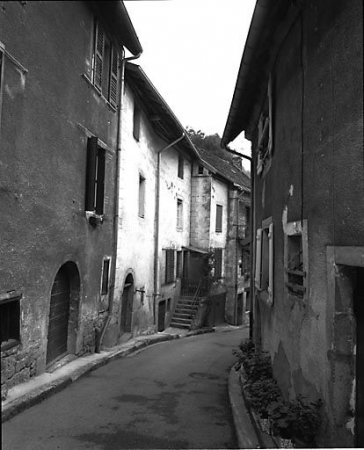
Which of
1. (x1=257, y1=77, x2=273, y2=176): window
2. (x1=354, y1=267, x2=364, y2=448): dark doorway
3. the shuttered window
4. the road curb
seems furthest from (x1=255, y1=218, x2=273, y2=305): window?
the shuttered window

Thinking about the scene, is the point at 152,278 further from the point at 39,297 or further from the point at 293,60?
the point at 293,60

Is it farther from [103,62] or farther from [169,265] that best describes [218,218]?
[103,62]

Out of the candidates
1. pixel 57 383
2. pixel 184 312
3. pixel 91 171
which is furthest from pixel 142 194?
pixel 91 171

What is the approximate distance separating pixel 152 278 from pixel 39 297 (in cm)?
861

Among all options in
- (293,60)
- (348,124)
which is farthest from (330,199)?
(293,60)

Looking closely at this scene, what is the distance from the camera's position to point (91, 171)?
3.49 metres

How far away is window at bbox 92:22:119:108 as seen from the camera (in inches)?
75.0

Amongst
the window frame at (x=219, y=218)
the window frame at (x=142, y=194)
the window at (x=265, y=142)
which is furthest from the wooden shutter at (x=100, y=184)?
the window frame at (x=219, y=218)

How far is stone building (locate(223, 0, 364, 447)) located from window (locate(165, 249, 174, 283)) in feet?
37.1

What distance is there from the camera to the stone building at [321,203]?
3080mm

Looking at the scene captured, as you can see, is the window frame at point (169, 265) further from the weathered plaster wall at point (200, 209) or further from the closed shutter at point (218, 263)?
the closed shutter at point (218, 263)

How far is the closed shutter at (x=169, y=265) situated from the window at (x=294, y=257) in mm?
11848

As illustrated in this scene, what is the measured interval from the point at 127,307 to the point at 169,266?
4.66 metres

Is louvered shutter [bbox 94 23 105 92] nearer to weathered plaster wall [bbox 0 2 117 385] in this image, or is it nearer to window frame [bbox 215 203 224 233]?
weathered plaster wall [bbox 0 2 117 385]
